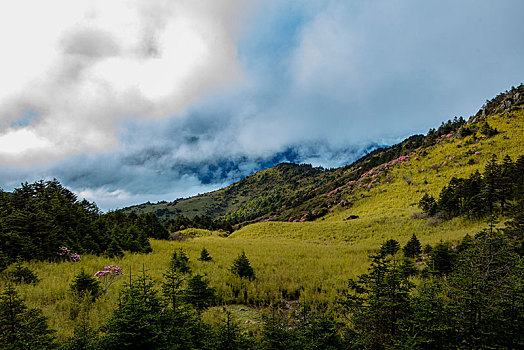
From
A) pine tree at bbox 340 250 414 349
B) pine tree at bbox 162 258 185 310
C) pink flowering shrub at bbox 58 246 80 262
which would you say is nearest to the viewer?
pine tree at bbox 340 250 414 349

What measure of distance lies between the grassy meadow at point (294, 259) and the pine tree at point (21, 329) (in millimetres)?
1178

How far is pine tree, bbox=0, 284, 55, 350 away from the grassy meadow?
118 cm

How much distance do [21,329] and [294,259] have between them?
A: 13419mm

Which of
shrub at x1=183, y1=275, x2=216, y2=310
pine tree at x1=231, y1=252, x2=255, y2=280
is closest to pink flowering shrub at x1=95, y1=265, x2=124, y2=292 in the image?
shrub at x1=183, y1=275, x2=216, y2=310

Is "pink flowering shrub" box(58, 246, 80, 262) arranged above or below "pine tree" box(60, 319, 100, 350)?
above

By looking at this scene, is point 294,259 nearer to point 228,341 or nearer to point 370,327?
point 370,327

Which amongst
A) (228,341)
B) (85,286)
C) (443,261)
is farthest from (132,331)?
(443,261)

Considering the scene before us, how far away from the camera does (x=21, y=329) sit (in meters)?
4.13

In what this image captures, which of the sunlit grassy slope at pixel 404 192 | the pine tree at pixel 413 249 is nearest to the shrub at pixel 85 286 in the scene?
the pine tree at pixel 413 249

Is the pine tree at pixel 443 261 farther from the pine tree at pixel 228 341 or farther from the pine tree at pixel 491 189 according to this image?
the pine tree at pixel 491 189

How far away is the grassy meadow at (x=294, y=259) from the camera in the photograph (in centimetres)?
753

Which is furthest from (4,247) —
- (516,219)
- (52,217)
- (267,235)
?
(267,235)

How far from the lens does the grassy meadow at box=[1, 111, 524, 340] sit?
7527 mm

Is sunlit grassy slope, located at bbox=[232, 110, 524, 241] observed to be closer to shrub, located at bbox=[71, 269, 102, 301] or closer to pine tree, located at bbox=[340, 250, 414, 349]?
pine tree, located at bbox=[340, 250, 414, 349]
